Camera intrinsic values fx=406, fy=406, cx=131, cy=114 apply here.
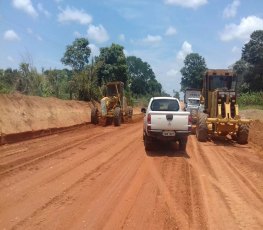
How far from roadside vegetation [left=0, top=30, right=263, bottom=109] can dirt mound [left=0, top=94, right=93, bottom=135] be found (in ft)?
9.73

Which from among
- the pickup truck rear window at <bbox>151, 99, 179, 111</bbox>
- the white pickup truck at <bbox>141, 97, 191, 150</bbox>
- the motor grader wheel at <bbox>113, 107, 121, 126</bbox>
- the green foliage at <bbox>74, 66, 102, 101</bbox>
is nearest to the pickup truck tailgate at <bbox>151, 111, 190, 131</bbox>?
the white pickup truck at <bbox>141, 97, 191, 150</bbox>

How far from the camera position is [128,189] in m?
9.18

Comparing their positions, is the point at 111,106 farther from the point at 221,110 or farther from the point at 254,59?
the point at 254,59

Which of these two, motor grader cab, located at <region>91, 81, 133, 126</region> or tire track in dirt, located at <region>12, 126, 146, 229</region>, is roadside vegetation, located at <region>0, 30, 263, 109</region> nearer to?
motor grader cab, located at <region>91, 81, 133, 126</region>

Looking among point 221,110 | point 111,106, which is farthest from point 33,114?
point 221,110

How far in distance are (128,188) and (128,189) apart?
94 mm

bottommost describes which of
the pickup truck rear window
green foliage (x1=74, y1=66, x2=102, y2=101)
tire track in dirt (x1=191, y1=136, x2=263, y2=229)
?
tire track in dirt (x1=191, y1=136, x2=263, y2=229)

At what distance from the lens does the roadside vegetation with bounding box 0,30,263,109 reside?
32.2m

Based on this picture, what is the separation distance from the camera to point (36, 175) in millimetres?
10406

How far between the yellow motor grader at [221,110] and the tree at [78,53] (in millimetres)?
29925

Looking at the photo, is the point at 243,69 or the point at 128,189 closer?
the point at 128,189

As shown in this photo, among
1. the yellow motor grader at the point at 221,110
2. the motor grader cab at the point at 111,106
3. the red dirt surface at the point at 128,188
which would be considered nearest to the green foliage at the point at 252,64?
the motor grader cab at the point at 111,106

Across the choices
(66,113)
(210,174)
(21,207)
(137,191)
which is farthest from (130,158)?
(66,113)

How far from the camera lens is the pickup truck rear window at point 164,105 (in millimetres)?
15930
